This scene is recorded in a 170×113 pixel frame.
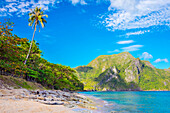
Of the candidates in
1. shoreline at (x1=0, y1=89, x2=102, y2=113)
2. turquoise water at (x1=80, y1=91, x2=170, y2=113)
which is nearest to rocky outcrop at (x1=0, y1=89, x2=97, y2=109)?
shoreline at (x1=0, y1=89, x2=102, y2=113)

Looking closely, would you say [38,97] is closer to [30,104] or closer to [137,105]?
[30,104]

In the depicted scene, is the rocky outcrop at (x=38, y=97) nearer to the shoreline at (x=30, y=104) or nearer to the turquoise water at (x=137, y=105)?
the shoreline at (x=30, y=104)

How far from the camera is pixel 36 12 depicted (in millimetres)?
34969

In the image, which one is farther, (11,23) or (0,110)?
(11,23)

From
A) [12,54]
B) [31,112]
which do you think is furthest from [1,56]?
[31,112]

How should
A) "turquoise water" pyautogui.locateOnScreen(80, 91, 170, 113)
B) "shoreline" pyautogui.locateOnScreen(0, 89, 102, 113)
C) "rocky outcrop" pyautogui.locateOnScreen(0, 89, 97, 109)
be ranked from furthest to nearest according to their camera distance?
1. "turquoise water" pyautogui.locateOnScreen(80, 91, 170, 113)
2. "rocky outcrop" pyautogui.locateOnScreen(0, 89, 97, 109)
3. "shoreline" pyautogui.locateOnScreen(0, 89, 102, 113)

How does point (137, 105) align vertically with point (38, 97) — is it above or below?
below

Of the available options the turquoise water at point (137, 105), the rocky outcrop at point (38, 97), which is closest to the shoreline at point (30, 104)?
the rocky outcrop at point (38, 97)

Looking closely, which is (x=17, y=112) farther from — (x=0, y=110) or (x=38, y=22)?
(x=38, y=22)

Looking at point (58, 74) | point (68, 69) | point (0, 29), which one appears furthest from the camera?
point (68, 69)

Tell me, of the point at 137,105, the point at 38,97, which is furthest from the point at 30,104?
the point at 137,105

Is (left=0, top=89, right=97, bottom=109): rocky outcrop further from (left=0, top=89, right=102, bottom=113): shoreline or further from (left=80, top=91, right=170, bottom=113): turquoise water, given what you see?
(left=80, top=91, right=170, bottom=113): turquoise water

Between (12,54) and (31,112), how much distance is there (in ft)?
71.2

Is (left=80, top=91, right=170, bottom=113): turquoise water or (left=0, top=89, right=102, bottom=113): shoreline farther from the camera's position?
(left=80, top=91, right=170, bottom=113): turquoise water
